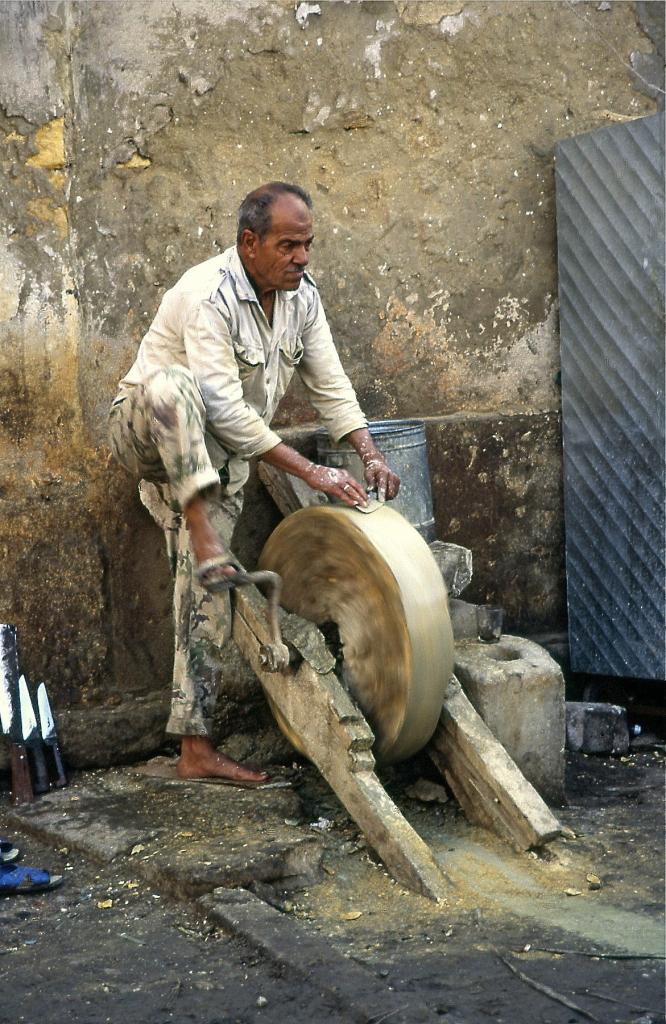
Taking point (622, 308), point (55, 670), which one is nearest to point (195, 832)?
point (55, 670)

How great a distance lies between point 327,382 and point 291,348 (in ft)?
0.64

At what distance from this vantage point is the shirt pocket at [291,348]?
4.28 meters

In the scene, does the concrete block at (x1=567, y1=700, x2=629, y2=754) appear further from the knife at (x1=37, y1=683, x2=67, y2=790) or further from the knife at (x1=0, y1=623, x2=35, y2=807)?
the knife at (x1=0, y1=623, x2=35, y2=807)

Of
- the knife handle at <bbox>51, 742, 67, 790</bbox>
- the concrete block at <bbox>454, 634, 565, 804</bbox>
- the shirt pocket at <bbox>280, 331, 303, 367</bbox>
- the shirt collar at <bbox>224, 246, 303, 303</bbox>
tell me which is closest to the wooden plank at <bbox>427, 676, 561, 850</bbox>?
the concrete block at <bbox>454, 634, 565, 804</bbox>

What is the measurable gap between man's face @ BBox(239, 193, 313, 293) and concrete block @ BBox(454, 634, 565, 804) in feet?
4.53

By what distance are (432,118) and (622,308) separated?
103 centimetres

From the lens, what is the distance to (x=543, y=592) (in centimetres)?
538

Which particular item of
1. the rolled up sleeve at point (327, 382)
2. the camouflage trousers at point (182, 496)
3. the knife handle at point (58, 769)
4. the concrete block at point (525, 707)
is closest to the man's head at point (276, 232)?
the rolled up sleeve at point (327, 382)

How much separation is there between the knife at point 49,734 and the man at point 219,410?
17.0 inches

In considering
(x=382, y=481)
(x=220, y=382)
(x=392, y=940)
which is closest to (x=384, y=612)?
(x=382, y=481)

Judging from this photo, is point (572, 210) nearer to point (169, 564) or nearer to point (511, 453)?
point (511, 453)

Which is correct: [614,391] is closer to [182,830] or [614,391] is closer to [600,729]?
[600,729]

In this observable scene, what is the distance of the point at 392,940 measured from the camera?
332 centimetres

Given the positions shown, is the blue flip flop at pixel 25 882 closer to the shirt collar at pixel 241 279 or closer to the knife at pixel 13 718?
the knife at pixel 13 718
